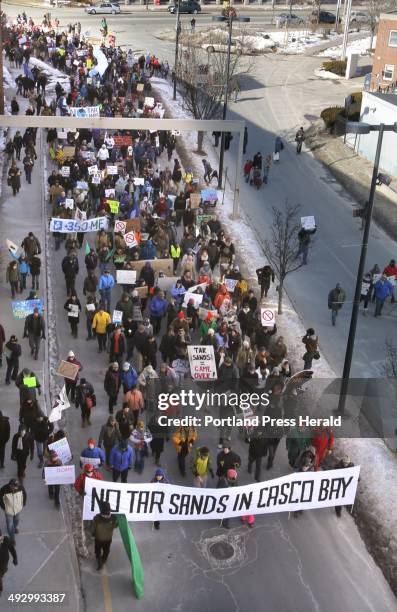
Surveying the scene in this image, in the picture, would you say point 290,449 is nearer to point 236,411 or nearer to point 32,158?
point 236,411

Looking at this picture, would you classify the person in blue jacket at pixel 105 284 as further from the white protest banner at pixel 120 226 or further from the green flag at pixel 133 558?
the green flag at pixel 133 558

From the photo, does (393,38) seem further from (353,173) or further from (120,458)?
(120,458)

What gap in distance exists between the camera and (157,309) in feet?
61.9

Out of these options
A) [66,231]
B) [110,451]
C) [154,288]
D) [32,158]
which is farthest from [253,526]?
[32,158]

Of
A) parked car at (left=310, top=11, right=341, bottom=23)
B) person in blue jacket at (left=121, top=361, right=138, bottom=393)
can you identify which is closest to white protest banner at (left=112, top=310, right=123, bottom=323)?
person in blue jacket at (left=121, top=361, right=138, bottom=393)

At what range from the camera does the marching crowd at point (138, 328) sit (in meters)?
13.9

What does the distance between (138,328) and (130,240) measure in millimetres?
4697

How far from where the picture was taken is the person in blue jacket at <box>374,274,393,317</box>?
70.5 feet

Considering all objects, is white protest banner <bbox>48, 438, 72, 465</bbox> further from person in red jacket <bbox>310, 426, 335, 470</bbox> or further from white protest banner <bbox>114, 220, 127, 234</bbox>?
white protest banner <bbox>114, 220, 127, 234</bbox>

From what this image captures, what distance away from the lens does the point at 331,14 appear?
69.8 meters

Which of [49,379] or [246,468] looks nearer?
[246,468]

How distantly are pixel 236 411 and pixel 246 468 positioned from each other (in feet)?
3.39

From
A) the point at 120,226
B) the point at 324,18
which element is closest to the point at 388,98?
the point at 120,226

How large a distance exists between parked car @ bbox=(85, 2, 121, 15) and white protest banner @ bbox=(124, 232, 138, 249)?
5491cm
